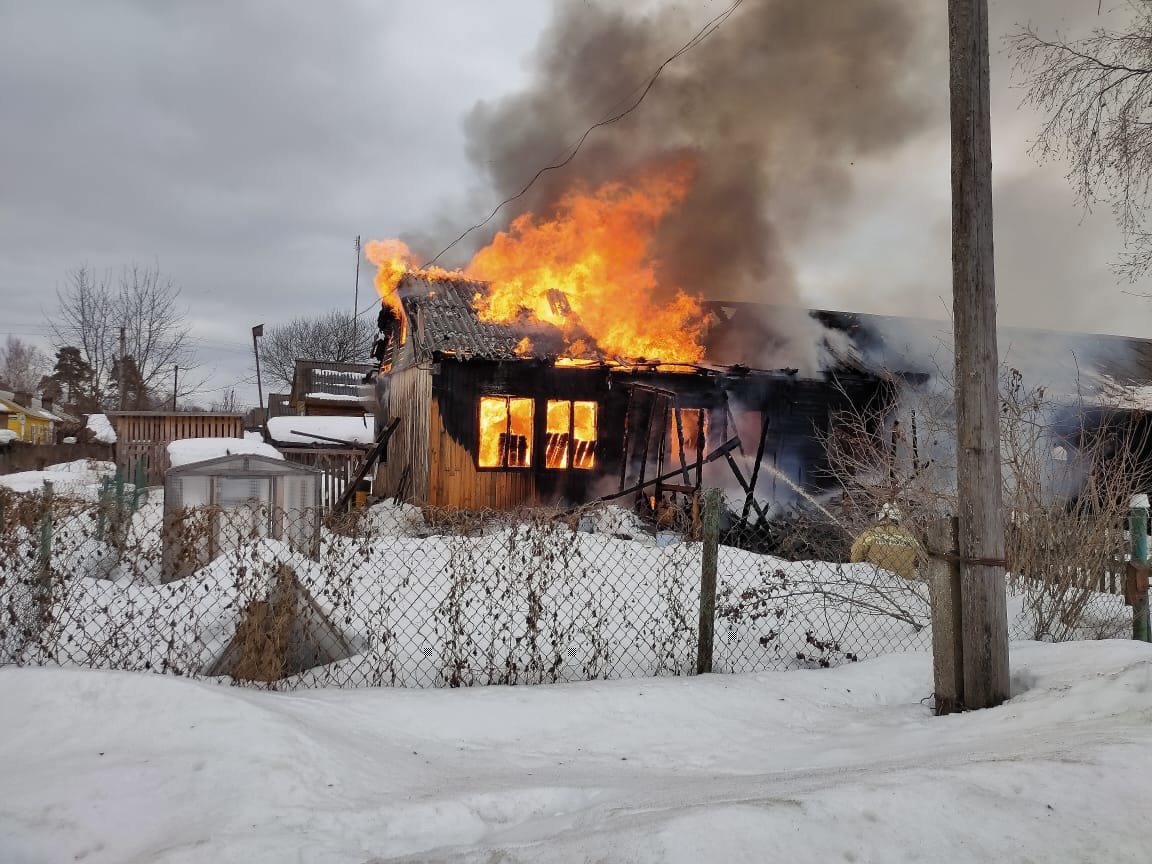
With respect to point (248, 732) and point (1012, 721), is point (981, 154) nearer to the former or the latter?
point (1012, 721)

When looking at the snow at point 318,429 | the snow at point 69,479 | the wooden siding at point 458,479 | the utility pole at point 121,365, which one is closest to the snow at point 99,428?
the utility pole at point 121,365

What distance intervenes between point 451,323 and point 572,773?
518 inches

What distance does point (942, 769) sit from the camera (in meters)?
2.60

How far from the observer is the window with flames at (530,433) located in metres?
15.1

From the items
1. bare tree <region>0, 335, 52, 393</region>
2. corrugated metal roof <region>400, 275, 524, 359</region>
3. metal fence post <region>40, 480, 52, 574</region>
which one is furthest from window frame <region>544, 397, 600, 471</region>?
bare tree <region>0, 335, 52, 393</region>

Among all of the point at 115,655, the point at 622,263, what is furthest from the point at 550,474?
the point at 115,655

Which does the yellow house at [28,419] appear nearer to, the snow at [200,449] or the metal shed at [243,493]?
the snow at [200,449]

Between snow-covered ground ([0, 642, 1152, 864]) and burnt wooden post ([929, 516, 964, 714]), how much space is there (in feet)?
0.91

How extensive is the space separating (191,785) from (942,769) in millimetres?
2750

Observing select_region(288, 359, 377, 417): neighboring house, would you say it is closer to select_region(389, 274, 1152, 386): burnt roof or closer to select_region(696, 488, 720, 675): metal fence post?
select_region(389, 274, 1152, 386): burnt roof

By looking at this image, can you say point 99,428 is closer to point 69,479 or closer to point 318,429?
point 318,429

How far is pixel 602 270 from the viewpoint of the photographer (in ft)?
52.8

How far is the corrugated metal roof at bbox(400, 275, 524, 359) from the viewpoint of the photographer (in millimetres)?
14672

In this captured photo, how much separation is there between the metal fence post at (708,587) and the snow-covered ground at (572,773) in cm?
48
